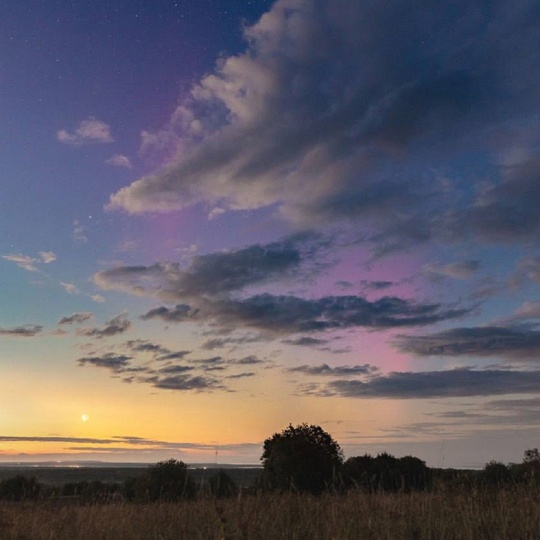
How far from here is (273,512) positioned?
1215 centimetres

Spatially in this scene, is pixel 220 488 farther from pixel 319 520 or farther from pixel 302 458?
pixel 319 520

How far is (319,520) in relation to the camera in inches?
456

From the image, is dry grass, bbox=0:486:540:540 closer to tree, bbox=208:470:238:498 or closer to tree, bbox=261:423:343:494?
tree, bbox=208:470:238:498

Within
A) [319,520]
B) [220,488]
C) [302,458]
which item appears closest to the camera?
[319,520]

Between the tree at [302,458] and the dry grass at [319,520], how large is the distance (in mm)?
29507

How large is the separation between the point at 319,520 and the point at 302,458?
34911 millimetres

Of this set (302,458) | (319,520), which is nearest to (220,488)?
(302,458)

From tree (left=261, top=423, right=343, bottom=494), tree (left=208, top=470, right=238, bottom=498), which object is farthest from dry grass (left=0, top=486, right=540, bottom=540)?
tree (left=261, top=423, right=343, bottom=494)

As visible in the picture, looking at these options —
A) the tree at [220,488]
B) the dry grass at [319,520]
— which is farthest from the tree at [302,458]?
the dry grass at [319,520]

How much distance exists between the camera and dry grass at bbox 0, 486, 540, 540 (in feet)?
32.6

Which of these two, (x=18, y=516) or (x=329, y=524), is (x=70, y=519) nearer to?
(x=18, y=516)

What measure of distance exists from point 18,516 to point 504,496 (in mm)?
11502

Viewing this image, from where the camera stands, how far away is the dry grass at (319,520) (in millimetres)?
9938

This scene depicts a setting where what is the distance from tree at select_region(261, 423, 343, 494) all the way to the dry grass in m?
29.5
